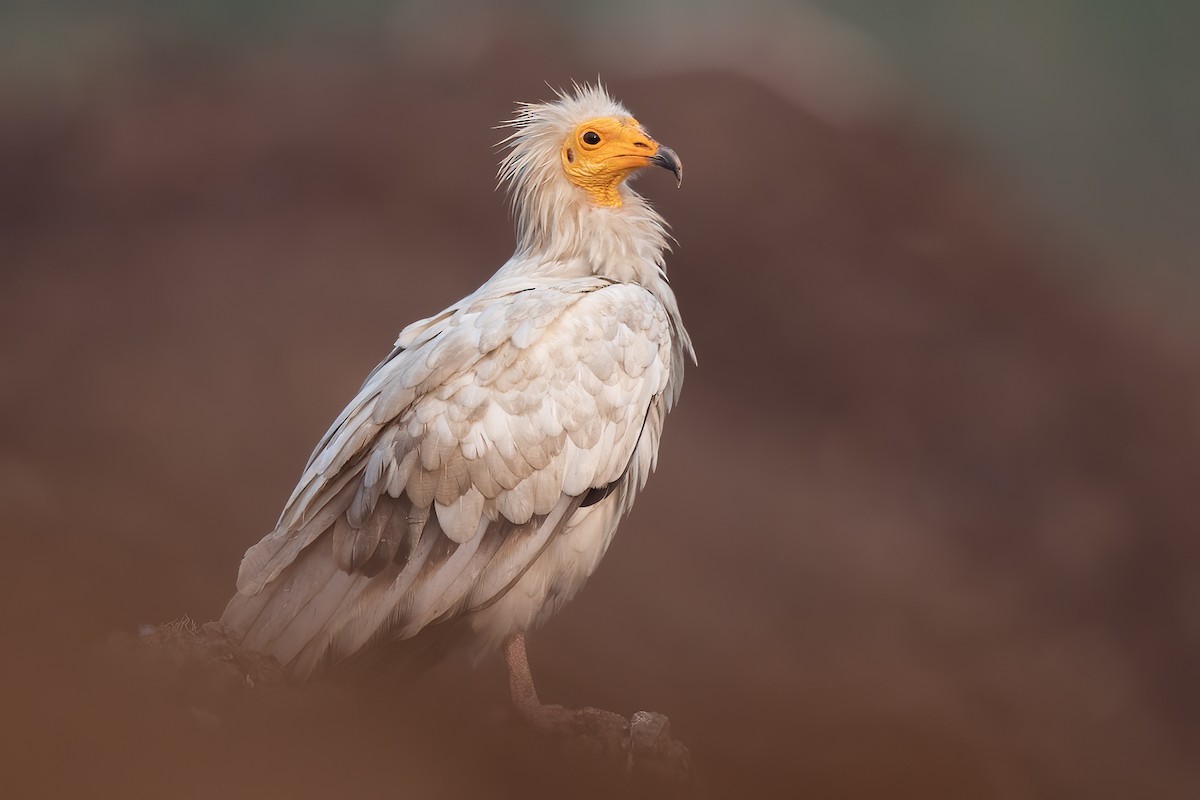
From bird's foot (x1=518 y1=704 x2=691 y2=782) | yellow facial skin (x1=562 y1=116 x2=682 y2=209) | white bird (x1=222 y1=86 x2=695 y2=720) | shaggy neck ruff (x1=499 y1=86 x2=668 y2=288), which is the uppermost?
yellow facial skin (x1=562 y1=116 x2=682 y2=209)

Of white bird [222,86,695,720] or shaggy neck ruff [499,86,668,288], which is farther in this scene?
shaggy neck ruff [499,86,668,288]

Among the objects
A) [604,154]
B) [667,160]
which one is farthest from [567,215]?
[667,160]

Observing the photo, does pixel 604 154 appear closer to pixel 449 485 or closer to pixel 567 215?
pixel 567 215

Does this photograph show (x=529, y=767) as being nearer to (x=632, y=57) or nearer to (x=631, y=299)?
(x=631, y=299)

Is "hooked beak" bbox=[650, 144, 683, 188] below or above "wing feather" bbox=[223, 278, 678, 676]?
above

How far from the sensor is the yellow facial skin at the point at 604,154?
3760mm

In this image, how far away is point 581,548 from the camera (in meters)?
3.32

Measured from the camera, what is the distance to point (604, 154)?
379 centimetres

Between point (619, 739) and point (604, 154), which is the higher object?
point (604, 154)

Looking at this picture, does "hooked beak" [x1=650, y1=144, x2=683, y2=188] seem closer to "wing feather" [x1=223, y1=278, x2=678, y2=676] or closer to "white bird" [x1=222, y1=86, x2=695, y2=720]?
"white bird" [x1=222, y1=86, x2=695, y2=720]

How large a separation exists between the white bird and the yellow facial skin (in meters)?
0.55

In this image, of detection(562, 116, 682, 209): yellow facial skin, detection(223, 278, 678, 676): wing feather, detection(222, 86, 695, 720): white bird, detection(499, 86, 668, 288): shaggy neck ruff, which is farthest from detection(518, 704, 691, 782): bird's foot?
→ detection(562, 116, 682, 209): yellow facial skin

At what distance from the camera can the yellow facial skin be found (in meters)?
3.76

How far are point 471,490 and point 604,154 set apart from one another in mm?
1270
